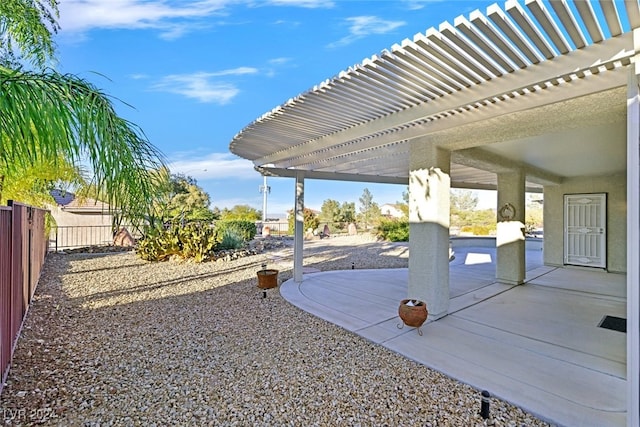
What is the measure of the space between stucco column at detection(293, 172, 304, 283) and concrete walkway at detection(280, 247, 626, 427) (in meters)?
0.35

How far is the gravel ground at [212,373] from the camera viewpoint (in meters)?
2.64

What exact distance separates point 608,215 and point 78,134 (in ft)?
39.5

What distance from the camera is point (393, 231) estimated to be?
18.3m

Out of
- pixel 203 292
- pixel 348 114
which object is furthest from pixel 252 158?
pixel 348 114

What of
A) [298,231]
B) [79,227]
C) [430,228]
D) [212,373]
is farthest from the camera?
[79,227]

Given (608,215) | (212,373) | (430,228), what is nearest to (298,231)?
(430,228)

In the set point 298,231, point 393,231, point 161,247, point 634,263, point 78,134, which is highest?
point 78,134

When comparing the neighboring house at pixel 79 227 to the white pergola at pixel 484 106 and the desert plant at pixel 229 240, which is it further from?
the white pergola at pixel 484 106

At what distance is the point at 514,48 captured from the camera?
2.77m

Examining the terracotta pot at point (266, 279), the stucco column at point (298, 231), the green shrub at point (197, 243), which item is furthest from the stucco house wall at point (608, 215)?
the green shrub at point (197, 243)

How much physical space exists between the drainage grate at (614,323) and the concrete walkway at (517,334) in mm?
94

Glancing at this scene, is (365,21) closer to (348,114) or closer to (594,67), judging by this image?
(348,114)

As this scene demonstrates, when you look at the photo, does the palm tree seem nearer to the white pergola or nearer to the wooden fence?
the wooden fence

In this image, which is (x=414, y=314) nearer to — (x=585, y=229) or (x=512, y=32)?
(x=512, y=32)
